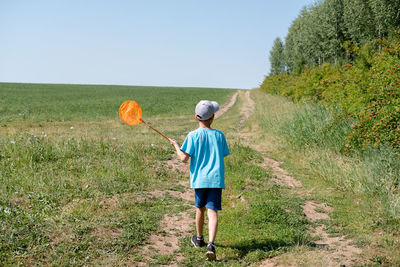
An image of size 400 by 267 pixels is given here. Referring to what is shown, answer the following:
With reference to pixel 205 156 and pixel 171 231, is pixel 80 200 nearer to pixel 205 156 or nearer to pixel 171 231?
pixel 171 231

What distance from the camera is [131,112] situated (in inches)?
196

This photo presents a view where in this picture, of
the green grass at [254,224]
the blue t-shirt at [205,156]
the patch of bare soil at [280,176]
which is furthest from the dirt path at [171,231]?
the patch of bare soil at [280,176]

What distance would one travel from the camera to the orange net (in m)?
4.93

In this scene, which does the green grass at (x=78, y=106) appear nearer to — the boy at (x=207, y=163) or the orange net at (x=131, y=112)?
the orange net at (x=131, y=112)

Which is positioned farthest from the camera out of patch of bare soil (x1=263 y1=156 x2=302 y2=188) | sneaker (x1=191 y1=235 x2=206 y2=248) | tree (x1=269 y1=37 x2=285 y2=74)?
tree (x1=269 y1=37 x2=285 y2=74)

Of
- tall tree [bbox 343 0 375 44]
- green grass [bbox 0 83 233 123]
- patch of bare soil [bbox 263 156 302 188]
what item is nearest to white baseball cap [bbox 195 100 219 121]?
patch of bare soil [bbox 263 156 302 188]

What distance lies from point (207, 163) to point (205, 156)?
0.09 m

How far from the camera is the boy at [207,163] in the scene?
4.29m

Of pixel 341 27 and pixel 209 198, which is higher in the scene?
pixel 341 27

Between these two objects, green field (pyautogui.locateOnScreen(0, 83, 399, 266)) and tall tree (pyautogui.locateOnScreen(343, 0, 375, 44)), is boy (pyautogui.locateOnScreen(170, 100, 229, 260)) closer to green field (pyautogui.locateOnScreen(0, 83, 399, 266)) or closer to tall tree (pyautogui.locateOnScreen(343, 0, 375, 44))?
green field (pyautogui.locateOnScreen(0, 83, 399, 266))

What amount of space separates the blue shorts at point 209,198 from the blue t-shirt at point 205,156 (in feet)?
0.44

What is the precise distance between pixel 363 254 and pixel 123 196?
13.0 ft

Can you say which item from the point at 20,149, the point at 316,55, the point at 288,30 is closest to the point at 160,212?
the point at 20,149

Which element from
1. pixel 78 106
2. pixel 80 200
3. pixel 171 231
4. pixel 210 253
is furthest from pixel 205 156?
pixel 78 106
